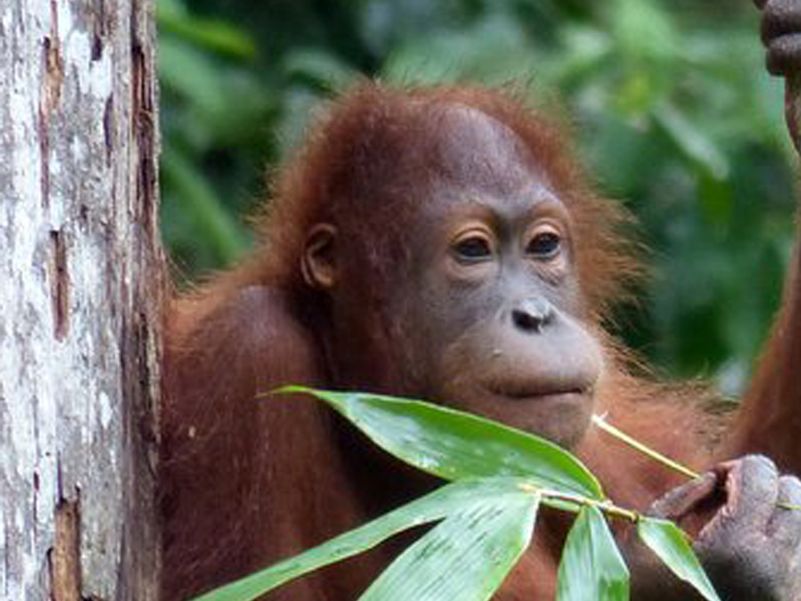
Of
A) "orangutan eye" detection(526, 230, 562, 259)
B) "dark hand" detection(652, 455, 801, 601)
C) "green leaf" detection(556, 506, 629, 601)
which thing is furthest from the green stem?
"green leaf" detection(556, 506, 629, 601)

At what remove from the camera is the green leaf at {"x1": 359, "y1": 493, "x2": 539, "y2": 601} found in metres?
3.10

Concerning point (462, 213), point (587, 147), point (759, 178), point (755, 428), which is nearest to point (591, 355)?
point (462, 213)

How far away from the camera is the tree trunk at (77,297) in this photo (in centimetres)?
332

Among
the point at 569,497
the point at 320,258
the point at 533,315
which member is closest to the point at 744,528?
the point at 533,315

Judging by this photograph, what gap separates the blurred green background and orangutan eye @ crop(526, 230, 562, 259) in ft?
7.42

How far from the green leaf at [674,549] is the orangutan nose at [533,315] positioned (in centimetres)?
88

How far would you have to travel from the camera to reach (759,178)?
7332 mm

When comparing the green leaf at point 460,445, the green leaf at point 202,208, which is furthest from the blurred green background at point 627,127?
the green leaf at point 460,445

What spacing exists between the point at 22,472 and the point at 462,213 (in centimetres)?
117

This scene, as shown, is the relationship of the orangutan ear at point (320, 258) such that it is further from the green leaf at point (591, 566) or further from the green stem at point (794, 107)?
the green leaf at point (591, 566)

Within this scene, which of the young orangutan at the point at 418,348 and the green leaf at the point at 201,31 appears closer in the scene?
the young orangutan at the point at 418,348

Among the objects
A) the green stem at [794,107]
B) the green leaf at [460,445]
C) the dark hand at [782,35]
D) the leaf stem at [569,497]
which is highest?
the dark hand at [782,35]

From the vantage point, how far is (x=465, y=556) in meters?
3.14

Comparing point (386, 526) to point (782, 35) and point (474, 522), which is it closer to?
point (474, 522)
